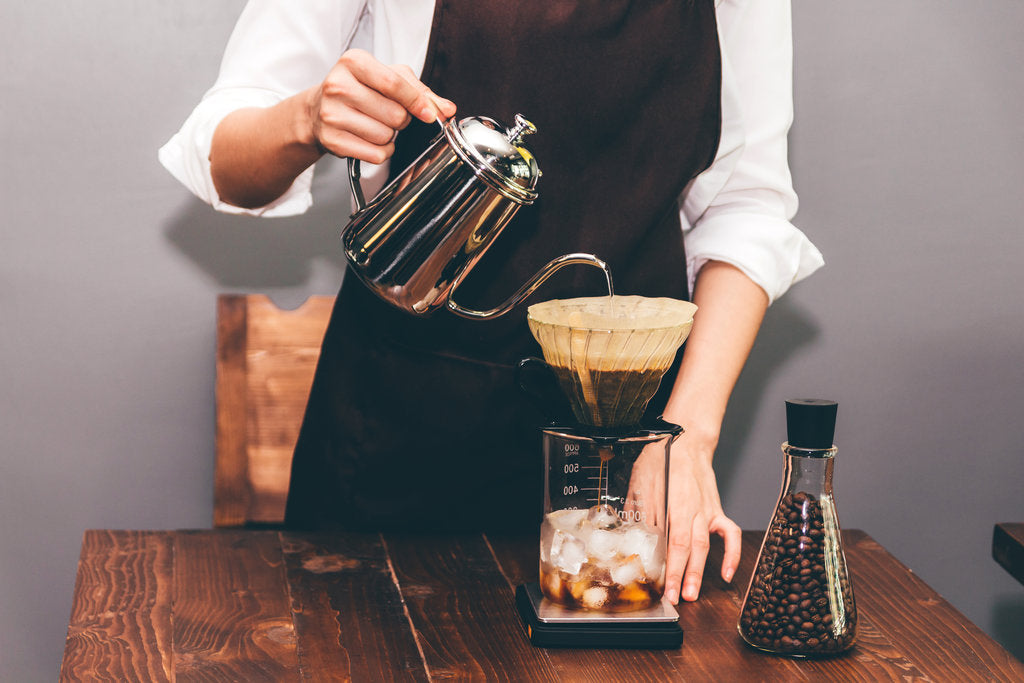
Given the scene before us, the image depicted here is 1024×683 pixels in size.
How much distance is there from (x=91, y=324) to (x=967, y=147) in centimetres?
176

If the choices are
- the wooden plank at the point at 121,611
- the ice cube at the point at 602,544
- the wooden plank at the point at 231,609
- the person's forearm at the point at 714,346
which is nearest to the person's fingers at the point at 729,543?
the person's forearm at the point at 714,346

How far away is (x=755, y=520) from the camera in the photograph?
2135 mm

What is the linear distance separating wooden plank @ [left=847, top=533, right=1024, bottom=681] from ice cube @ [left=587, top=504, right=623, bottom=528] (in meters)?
0.28

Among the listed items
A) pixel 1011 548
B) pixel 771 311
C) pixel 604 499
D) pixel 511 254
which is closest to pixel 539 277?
pixel 604 499

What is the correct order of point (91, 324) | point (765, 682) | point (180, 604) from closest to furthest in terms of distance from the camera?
1. point (765, 682)
2. point (180, 604)
3. point (91, 324)

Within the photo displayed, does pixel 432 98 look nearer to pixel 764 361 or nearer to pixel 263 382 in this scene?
pixel 263 382

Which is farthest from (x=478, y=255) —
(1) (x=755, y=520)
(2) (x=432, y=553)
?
(1) (x=755, y=520)

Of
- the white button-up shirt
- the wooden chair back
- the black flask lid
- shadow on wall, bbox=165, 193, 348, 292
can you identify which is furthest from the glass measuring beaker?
shadow on wall, bbox=165, 193, 348, 292

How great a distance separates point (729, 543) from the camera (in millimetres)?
1050

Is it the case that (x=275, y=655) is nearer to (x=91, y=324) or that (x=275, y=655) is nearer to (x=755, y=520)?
(x=91, y=324)

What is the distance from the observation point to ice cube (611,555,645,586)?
34.5 inches

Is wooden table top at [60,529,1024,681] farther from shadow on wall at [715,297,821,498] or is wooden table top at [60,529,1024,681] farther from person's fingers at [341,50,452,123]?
shadow on wall at [715,297,821,498]

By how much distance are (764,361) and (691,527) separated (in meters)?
1.10

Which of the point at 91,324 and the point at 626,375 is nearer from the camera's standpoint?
the point at 626,375
